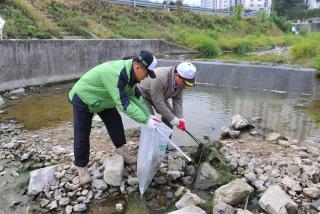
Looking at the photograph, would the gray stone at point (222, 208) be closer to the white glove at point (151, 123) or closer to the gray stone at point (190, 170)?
the gray stone at point (190, 170)

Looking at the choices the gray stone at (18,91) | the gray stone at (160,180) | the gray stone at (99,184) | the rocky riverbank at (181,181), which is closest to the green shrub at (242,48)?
the gray stone at (18,91)

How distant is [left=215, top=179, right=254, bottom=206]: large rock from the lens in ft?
12.7

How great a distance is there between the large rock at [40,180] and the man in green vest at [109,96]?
14.9 inches

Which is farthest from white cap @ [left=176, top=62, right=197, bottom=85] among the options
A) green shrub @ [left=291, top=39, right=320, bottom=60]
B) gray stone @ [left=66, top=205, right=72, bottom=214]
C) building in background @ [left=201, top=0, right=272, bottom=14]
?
building in background @ [left=201, top=0, right=272, bottom=14]

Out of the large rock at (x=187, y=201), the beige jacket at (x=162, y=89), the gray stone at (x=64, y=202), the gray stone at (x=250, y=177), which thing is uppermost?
the beige jacket at (x=162, y=89)

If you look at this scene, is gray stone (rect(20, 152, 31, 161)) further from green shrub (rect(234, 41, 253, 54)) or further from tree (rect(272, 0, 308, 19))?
tree (rect(272, 0, 308, 19))

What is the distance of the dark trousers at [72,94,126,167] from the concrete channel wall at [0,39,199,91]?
647 centimetres

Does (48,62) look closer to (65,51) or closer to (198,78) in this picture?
(65,51)

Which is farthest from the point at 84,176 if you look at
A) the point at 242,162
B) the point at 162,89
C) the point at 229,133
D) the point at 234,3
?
the point at 234,3

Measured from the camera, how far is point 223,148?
17.4 feet

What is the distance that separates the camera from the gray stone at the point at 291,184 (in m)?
4.20

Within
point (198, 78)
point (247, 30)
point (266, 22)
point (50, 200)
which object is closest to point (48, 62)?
point (198, 78)

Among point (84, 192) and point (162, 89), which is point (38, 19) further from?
point (84, 192)

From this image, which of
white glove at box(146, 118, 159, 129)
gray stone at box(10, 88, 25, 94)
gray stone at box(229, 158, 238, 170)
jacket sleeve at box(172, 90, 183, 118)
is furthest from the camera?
gray stone at box(10, 88, 25, 94)
